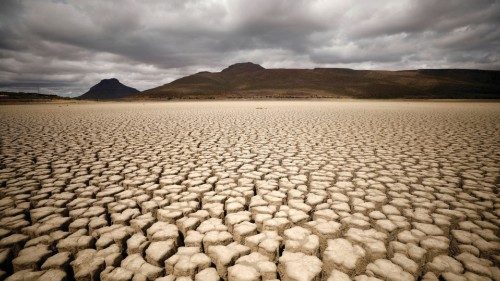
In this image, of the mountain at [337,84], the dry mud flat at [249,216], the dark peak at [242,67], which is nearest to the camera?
the dry mud flat at [249,216]

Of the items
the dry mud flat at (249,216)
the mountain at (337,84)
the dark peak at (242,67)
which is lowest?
the dry mud flat at (249,216)

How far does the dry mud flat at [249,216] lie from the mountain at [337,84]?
1793 inches

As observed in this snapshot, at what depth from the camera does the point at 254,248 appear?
63.6 inches

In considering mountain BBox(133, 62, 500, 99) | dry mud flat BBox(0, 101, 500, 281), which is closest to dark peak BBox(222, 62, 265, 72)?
mountain BBox(133, 62, 500, 99)

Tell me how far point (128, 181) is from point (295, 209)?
1880 mm

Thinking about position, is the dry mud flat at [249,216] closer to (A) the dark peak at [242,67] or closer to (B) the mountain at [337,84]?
(B) the mountain at [337,84]

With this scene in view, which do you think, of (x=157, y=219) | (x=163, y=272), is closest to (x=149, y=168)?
(x=157, y=219)

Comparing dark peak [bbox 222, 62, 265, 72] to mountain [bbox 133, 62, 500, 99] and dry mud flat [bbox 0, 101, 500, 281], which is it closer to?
mountain [bbox 133, 62, 500, 99]

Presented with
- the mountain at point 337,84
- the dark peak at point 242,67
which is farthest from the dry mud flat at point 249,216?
the dark peak at point 242,67

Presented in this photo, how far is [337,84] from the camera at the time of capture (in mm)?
61625

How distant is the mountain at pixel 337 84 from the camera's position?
5112 cm

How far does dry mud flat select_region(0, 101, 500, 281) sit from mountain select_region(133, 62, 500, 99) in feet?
149

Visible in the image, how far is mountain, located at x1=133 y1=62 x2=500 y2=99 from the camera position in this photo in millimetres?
51125

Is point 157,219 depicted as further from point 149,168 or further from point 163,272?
point 149,168
